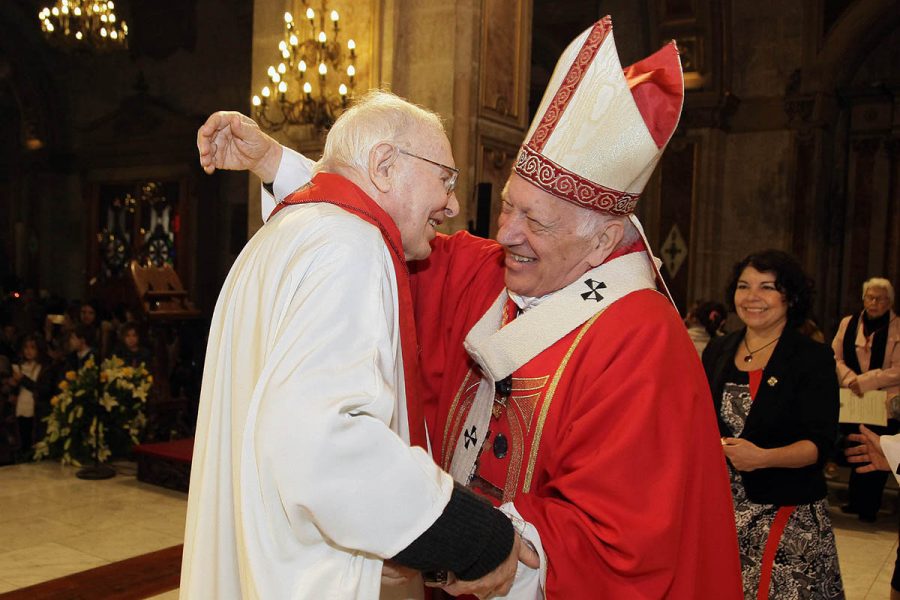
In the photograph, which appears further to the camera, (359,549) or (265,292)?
(265,292)

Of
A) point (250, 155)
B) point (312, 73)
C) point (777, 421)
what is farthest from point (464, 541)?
point (312, 73)

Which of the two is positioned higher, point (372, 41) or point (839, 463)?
point (372, 41)

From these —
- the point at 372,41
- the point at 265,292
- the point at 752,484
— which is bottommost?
the point at 752,484

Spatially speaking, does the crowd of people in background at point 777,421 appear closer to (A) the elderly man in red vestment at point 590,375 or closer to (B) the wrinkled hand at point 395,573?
(A) the elderly man in red vestment at point 590,375

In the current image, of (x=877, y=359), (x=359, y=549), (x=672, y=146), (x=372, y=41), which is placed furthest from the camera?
(x=672, y=146)

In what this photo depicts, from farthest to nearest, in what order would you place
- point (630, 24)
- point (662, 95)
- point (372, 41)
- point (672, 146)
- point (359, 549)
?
point (630, 24)
point (672, 146)
point (372, 41)
point (662, 95)
point (359, 549)

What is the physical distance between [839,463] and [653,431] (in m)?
5.72

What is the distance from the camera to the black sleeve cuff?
4.62ft

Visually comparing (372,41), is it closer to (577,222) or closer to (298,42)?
(298,42)

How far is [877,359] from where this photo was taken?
6.64 meters

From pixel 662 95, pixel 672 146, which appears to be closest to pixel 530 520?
pixel 662 95

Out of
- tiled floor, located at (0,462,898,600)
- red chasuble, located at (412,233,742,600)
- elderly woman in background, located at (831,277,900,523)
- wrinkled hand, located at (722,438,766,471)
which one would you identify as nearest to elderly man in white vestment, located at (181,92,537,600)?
red chasuble, located at (412,233,742,600)

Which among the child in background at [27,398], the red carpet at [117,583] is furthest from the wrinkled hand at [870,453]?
the child in background at [27,398]

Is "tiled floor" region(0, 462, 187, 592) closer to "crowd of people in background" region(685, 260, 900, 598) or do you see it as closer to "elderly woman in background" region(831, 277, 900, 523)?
"crowd of people in background" region(685, 260, 900, 598)
